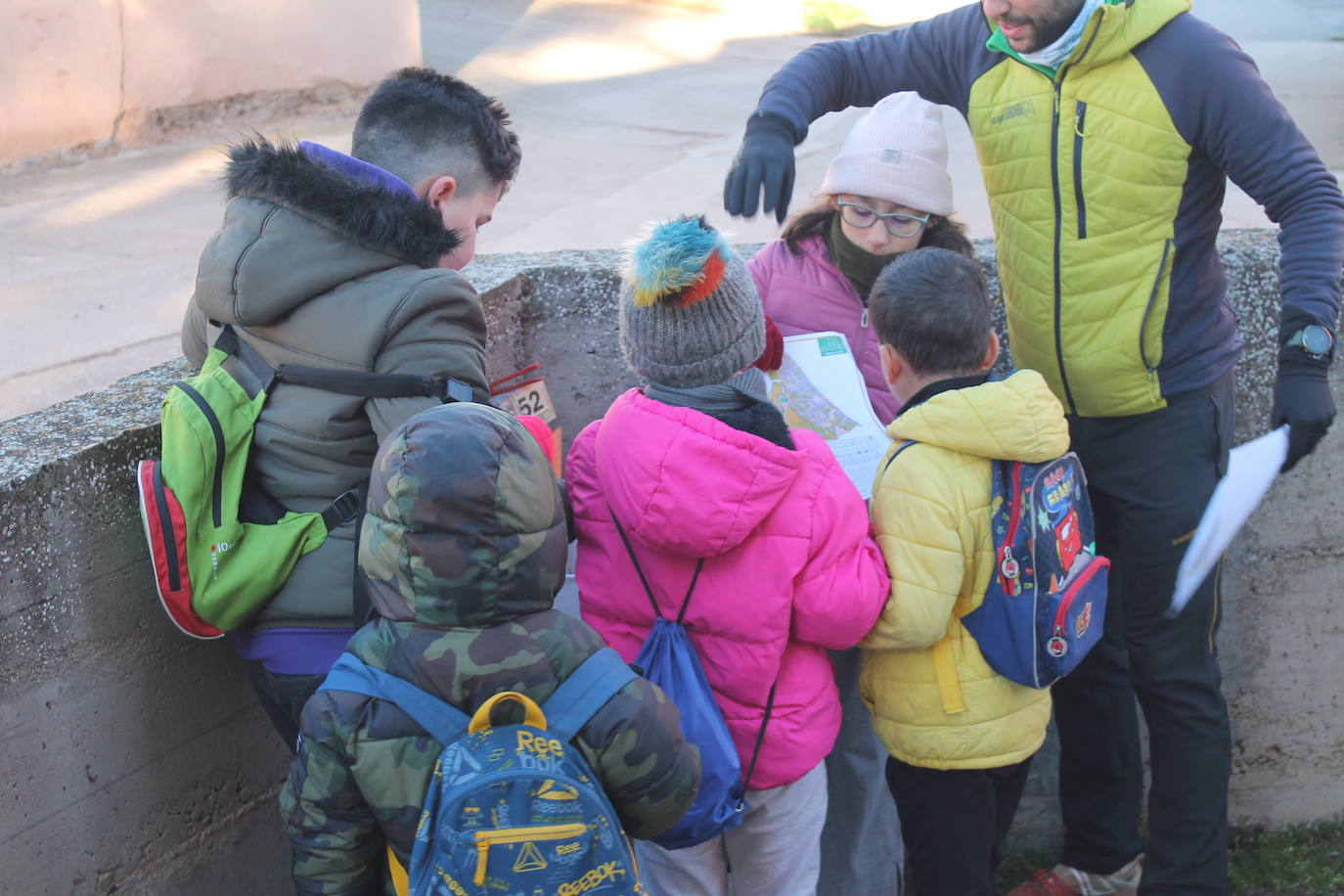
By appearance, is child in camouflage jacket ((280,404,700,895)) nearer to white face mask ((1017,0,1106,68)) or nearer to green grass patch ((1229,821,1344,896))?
white face mask ((1017,0,1106,68))

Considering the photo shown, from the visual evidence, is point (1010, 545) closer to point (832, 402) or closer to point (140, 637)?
point (832, 402)

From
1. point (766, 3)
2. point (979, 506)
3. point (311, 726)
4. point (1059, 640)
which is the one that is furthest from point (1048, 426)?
point (766, 3)

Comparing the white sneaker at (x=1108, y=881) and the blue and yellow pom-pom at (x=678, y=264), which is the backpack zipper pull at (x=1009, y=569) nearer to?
the blue and yellow pom-pom at (x=678, y=264)

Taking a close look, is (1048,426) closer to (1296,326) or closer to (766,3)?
(1296,326)

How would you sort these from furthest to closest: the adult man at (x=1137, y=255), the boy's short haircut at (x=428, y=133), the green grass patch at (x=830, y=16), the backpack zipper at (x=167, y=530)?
1. the green grass patch at (x=830, y=16)
2. the adult man at (x=1137, y=255)
3. the boy's short haircut at (x=428, y=133)
4. the backpack zipper at (x=167, y=530)

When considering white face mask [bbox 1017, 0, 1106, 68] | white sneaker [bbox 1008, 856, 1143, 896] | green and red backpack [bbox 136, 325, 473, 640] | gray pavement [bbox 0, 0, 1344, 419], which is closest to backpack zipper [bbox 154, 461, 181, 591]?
green and red backpack [bbox 136, 325, 473, 640]

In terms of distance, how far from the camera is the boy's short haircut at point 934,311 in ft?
7.91

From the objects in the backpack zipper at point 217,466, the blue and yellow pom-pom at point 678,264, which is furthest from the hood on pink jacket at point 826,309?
the backpack zipper at point 217,466

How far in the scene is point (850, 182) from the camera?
2.82 metres

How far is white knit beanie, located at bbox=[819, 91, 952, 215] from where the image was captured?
2809 millimetres

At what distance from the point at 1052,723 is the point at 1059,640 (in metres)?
1.21

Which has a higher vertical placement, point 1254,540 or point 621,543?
point 621,543

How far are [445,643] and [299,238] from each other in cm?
76

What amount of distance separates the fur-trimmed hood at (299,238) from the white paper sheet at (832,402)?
875 millimetres
